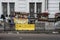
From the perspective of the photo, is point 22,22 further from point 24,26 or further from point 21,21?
point 24,26

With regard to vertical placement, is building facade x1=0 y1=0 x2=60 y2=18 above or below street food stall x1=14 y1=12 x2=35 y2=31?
above

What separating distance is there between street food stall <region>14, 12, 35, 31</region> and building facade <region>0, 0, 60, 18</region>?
5.87m

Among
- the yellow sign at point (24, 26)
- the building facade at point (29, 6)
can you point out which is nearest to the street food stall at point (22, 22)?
the yellow sign at point (24, 26)

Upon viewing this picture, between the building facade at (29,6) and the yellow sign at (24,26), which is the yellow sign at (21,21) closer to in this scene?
the yellow sign at (24,26)

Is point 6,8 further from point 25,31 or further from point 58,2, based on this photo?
point 25,31

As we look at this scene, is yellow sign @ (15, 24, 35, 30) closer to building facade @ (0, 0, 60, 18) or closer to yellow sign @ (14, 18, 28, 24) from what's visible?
yellow sign @ (14, 18, 28, 24)

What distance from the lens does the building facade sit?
1496 inches

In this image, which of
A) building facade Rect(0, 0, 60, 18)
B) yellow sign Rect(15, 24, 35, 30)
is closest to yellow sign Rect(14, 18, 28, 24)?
yellow sign Rect(15, 24, 35, 30)

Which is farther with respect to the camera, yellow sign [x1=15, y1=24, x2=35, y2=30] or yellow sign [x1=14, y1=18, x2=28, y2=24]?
yellow sign [x1=14, y1=18, x2=28, y2=24]

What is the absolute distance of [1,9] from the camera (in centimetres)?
3869

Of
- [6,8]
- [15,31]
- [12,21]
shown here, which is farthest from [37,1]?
[15,31]

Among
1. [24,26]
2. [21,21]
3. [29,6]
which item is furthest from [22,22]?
[29,6]

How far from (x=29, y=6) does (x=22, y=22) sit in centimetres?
869

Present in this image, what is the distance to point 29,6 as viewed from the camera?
38.9 meters
